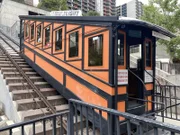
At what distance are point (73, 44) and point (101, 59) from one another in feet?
3.80

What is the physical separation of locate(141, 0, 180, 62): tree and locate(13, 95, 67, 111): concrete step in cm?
924

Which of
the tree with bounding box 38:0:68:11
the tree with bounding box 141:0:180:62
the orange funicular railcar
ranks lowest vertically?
the orange funicular railcar

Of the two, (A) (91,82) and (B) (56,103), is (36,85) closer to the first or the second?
(B) (56,103)

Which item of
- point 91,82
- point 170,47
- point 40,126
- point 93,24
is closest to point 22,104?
point 40,126

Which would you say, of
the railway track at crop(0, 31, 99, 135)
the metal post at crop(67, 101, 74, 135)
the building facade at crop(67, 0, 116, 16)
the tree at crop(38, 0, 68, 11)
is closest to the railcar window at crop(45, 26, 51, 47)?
the railway track at crop(0, 31, 99, 135)

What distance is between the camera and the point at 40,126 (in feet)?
12.2

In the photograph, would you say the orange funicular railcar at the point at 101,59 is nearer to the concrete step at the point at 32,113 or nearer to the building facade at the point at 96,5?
the concrete step at the point at 32,113

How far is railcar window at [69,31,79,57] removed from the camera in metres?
4.45

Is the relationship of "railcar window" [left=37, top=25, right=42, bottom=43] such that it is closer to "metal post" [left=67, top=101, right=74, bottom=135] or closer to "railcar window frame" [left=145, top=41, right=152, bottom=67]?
"railcar window frame" [left=145, top=41, right=152, bottom=67]

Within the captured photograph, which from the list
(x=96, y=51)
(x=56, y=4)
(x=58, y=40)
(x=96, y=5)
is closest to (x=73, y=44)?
(x=58, y=40)

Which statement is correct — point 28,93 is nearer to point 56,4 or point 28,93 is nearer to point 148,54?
point 148,54

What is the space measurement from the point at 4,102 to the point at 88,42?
2915 millimetres

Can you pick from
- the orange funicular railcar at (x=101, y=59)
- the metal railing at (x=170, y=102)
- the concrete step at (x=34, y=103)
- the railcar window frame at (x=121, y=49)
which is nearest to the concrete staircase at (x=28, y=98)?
the concrete step at (x=34, y=103)

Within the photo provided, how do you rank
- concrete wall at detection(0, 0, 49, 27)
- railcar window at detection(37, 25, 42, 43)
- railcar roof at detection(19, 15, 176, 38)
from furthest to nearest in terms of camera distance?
concrete wall at detection(0, 0, 49, 27) < railcar window at detection(37, 25, 42, 43) < railcar roof at detection(19, 15, 176, 38)
